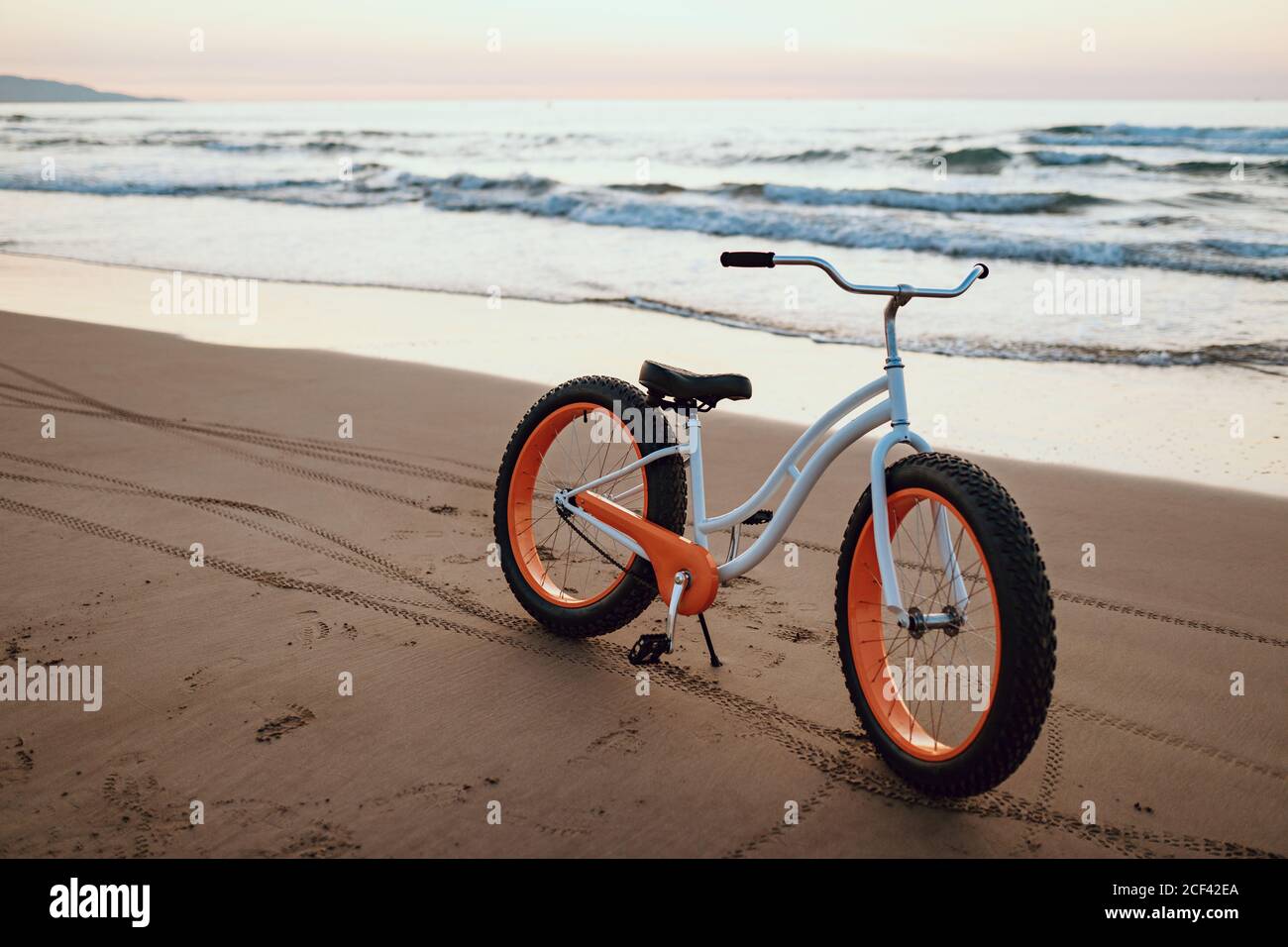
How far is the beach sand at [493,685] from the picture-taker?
2.80 meters

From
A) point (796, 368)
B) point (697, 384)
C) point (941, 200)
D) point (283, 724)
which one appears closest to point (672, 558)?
point (697, 384)

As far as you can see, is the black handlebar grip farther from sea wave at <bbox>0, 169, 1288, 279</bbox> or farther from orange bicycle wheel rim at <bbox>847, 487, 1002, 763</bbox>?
sea wave at <bbox>0, 169, 1288, 279</bbox>

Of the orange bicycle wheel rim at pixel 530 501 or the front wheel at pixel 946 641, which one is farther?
the orange bicycle wheel rim at pixel 530 501

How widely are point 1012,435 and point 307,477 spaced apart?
4145mm

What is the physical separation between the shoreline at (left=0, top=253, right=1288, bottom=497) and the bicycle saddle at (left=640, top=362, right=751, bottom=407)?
311cm

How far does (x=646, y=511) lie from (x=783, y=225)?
588 inches

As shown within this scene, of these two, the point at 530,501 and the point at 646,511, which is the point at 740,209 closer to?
the point at 530,501

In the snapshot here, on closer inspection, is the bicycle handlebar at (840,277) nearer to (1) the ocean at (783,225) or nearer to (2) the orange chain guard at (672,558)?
(2) the orange chain guard at (672,558)

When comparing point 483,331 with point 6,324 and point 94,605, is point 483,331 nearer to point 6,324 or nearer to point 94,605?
point 6,324

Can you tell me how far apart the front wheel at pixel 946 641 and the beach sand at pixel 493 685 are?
0.54 ft

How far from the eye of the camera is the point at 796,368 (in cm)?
822

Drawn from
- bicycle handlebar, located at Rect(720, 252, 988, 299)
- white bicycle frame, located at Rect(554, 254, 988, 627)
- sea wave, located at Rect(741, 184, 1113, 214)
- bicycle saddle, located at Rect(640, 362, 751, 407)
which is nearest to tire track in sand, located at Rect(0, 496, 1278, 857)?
white bicycle frame, located at Rect(554, 254, 988, 627)

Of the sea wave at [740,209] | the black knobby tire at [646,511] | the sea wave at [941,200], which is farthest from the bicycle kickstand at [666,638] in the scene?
the sea wave at [941,200]

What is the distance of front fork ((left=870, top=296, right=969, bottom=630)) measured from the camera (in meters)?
2.83
